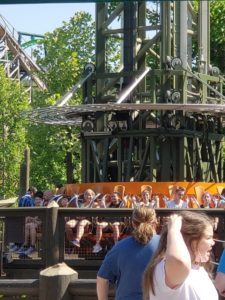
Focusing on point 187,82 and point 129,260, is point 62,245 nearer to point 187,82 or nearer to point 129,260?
point 129,260

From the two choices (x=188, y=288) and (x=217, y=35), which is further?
(x=217, y=35)

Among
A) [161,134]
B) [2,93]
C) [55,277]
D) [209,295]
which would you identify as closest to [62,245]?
[55,277]

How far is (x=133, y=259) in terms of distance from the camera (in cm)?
626

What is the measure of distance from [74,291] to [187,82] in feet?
48.3

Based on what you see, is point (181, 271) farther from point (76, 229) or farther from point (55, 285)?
point (76, 229)

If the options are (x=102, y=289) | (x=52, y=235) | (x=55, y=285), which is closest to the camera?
(x=102, y=289)

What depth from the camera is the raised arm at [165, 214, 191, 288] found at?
4.16 m

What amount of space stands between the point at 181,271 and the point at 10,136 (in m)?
33.4

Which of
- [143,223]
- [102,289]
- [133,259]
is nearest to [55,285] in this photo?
[102,289]

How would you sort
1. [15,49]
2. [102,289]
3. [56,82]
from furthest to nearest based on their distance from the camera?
1. [15,49]
2. [56,82]
3. [102,289]

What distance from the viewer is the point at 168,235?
4.29 metres

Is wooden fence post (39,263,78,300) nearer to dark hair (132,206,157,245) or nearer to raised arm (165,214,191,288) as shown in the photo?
dark hair (132,206,157,245)

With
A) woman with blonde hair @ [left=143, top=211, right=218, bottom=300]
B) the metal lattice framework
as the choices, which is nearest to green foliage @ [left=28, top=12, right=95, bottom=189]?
the metal lattice framework

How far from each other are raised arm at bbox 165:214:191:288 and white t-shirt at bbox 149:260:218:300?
0.32 feet
